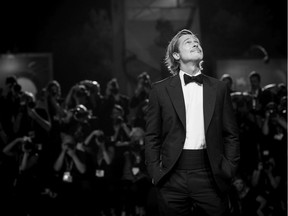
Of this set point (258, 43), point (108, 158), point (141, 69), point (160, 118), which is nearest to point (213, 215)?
point (160, 118)

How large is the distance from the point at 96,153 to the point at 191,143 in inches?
112

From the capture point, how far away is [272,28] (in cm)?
583

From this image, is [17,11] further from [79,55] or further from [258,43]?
[258,43]

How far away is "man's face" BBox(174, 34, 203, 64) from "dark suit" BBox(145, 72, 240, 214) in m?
0.12

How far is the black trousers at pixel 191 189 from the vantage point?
2.50 m

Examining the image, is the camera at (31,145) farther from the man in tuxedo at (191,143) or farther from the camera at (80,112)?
the man in tuxedo at (191,143)

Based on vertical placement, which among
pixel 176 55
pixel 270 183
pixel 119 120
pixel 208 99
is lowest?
pixel 270 183

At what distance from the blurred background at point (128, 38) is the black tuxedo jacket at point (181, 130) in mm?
2908

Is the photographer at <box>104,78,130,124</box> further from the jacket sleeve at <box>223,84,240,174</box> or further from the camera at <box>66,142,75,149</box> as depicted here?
the jacket sleeve at <box>223,84,240,174</box>

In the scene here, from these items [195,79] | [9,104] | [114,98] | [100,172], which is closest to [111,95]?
[114,98]

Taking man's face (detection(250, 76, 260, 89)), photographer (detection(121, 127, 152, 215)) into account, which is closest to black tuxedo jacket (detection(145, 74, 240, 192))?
photographer (detection(121, 127, 152, 215))

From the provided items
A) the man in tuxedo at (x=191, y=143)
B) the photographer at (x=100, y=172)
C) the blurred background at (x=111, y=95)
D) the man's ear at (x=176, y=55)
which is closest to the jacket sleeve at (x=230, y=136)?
the man in tuxedo at (x=191, y=143)

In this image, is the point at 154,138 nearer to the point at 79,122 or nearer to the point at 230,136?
the point at 230,136

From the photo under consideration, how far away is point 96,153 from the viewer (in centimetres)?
527
